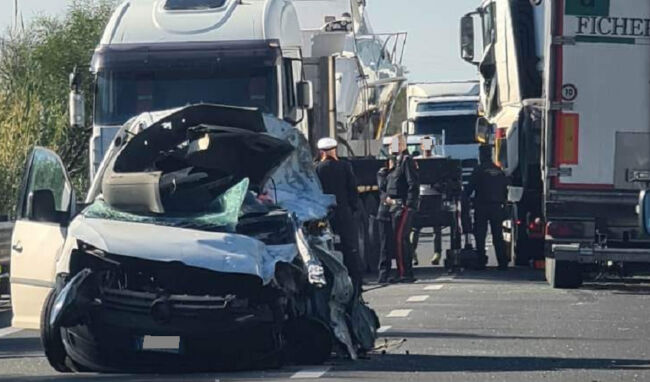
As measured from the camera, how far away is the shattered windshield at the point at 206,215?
42.4 feet

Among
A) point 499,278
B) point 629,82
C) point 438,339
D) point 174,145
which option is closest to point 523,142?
point 499,278

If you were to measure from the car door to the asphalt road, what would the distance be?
1.51ft

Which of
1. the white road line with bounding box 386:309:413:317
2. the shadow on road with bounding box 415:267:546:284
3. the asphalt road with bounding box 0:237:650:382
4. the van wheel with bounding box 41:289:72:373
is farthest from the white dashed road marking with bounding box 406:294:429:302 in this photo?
the van wheel with bounding box 41:289:72:373

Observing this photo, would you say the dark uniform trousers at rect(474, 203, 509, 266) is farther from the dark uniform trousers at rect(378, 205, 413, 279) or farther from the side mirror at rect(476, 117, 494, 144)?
the dark uniform trousers at rect(378, 205, 413, 279)

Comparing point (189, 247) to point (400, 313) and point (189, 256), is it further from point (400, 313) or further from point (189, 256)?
point (400, 313)

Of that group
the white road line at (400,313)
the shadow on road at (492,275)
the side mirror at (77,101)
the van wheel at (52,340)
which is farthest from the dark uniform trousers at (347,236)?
the shadow on road at (492,275)

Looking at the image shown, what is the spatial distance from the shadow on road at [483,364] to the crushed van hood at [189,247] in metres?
1.06

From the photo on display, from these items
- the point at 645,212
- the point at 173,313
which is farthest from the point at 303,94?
the point at 645,212

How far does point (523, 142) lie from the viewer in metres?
23.6

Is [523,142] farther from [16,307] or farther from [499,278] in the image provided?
[16,307]

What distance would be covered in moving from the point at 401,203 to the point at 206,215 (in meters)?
10.8

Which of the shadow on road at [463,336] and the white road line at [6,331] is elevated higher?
the shadow on road at [463,336]

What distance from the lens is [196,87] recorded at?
20.2 m

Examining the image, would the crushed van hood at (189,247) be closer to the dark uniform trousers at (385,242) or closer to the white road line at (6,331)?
the white road line at (6,331)
